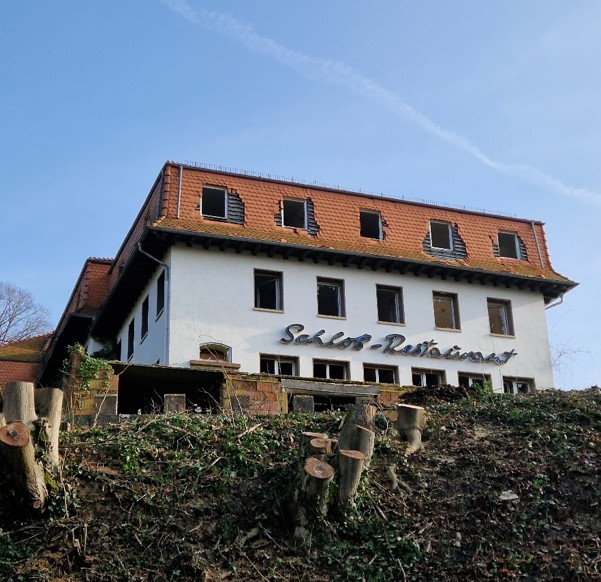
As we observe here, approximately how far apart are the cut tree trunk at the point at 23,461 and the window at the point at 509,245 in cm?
2772

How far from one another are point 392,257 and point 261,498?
2111 centimetres

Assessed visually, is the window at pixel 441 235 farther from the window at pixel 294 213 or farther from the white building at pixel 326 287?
the window at pixel 294 213

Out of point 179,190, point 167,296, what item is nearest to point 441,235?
point 179,190

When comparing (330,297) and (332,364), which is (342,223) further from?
(332,364)

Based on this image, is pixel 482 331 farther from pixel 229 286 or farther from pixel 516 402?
pixel 516 402

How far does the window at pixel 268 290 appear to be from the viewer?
31750 mm

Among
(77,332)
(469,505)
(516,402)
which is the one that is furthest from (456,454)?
(77,332)

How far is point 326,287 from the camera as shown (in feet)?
108

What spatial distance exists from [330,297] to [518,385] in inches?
284

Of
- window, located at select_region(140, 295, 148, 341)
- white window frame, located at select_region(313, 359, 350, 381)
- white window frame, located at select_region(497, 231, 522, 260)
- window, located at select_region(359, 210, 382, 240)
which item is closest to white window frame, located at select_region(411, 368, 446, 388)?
white window frame, located at select_region(313, 359, 350, 381)

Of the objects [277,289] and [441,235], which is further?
[441,235]

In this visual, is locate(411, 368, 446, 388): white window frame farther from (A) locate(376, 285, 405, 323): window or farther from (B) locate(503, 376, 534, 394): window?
(B) locate(503, 376, 534, 394): window

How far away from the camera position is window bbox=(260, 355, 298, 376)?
1206 inches

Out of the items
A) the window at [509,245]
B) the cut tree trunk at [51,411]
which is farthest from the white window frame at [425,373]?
the cut tree trunk at [51,411]
